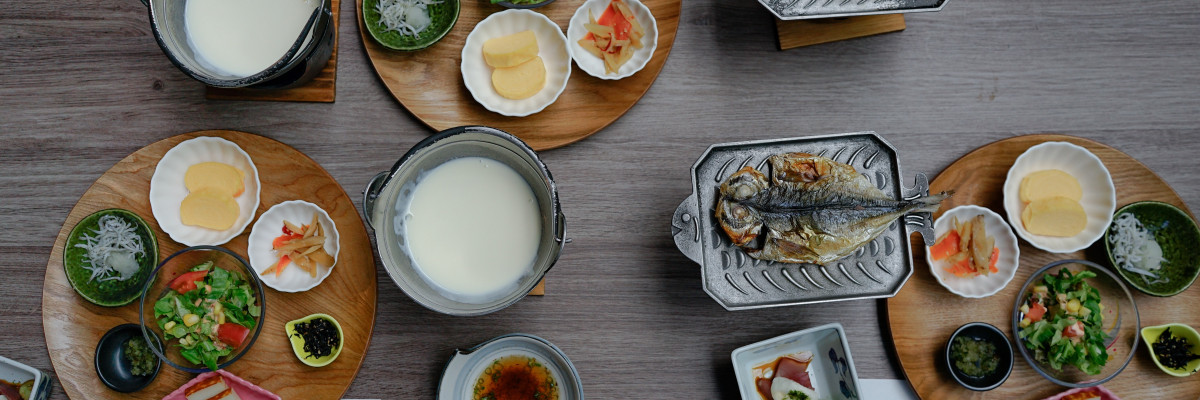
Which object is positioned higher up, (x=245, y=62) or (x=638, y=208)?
(x=245, y=62)

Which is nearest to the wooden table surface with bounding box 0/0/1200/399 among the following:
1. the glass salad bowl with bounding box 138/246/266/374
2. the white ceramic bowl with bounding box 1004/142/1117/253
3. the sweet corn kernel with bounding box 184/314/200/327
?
the white ceramic bowl with bounding box 1004/142/1117/253

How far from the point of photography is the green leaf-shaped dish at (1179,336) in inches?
74.3

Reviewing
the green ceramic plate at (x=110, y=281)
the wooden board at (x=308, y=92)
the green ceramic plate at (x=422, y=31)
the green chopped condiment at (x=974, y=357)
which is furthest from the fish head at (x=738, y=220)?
the green ceramic plate at (x=110, y=281)

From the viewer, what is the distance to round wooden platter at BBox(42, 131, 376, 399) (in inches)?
72.7

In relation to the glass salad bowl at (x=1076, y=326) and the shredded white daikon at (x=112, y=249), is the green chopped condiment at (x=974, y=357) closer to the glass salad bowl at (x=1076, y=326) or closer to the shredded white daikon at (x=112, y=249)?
the glass salad bowl at (x=1076, y=326)

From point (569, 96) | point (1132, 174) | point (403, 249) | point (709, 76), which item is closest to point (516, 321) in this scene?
point (403, 249)

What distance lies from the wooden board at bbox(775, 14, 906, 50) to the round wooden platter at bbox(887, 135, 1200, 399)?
49cm

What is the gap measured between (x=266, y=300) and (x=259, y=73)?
67 centimetres

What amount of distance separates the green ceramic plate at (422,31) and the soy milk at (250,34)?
0.58 feet

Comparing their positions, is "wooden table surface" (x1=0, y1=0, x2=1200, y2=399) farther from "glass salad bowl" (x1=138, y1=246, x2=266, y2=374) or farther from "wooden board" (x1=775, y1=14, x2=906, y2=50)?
"glass salad bowl" (x1=138, y1=246, x2=266, y2=374)

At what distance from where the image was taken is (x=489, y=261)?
1640 mm

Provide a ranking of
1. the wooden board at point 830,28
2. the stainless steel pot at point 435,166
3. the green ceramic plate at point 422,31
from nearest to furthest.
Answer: the stainless steel pot at point 435,166 < the green ceramic plate at point 422,31 < the wooden board at point 830,28

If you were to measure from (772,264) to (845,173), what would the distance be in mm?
314

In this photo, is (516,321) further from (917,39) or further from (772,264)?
(917,39)
